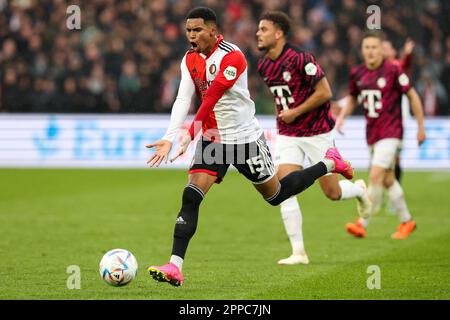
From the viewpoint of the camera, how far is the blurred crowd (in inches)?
811

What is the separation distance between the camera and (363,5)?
21625 mm

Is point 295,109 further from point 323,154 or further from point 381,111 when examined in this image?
point 381,111

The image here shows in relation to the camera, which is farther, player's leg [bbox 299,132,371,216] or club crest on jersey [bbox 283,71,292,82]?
player's leg [bbox 299,132,371,216]

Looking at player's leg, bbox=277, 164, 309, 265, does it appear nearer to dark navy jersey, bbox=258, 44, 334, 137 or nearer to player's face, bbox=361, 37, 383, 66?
dark navy jersey, bbox=258, 44, 334, 137

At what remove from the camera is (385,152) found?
435 inches

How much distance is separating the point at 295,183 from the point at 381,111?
3.27 meters

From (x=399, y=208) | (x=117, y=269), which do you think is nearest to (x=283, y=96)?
(x=399, y=208)

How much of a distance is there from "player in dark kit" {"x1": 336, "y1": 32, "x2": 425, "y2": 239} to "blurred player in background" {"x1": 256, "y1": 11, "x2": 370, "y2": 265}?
1511mm

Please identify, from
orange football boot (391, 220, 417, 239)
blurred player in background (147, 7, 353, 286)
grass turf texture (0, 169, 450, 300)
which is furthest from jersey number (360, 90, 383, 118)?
blurred player in background (147, 7, 353, 286)

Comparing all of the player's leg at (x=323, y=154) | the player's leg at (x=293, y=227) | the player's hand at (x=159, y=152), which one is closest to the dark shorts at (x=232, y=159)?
A: the player's hand at (x=159, y=152)

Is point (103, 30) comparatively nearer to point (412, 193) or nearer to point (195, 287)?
point (412, 193)

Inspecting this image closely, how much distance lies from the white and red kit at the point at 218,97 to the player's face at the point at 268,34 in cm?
138

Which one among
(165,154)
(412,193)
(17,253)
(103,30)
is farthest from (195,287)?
(103,30)
